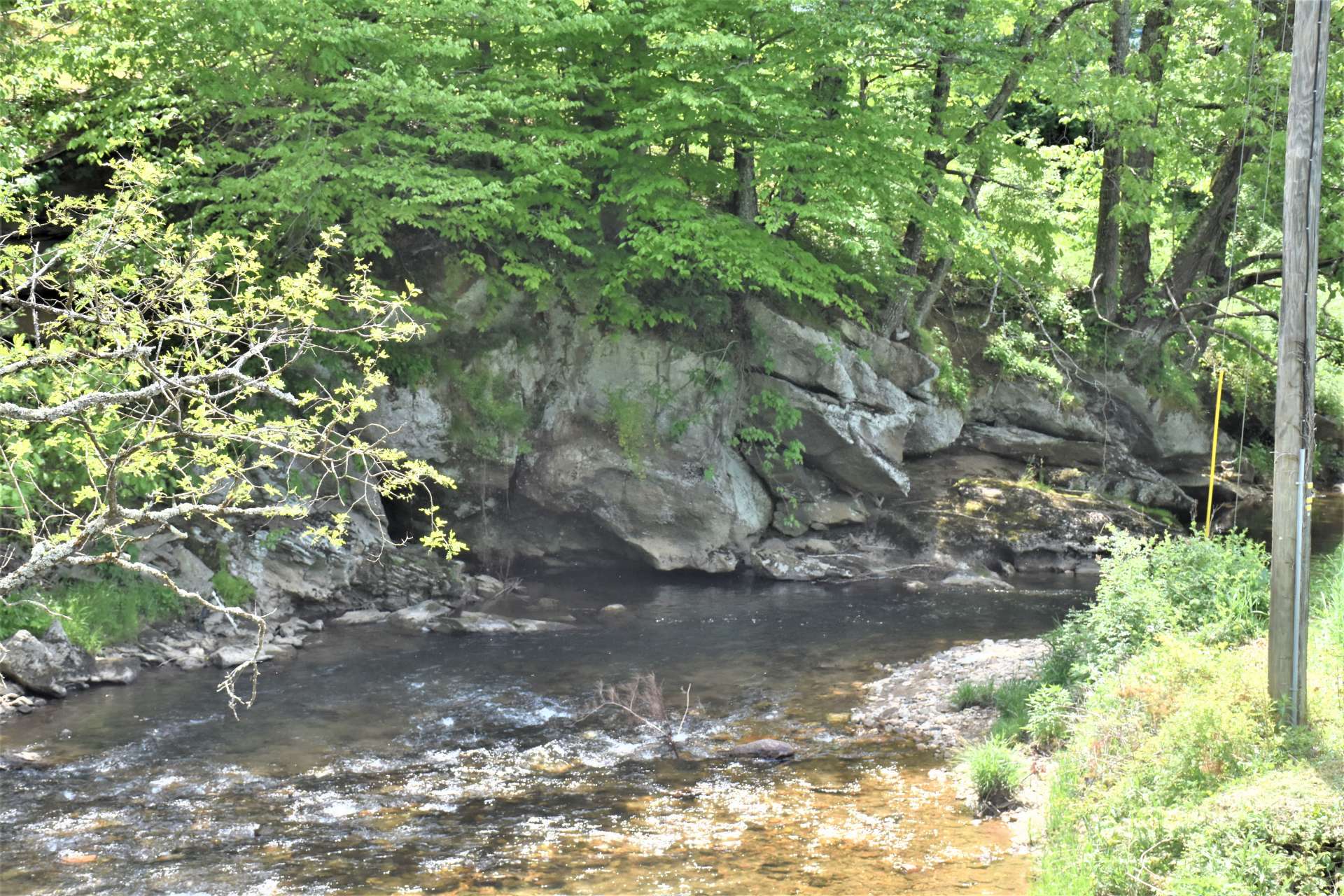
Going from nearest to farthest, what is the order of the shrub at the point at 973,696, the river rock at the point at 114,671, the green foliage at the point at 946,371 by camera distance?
1. the shrub at the point at 973,696
2. the river rock at the point at 114,671
3. the green foliage at the point at 946,371

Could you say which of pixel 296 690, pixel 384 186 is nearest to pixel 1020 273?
pixel 384 186

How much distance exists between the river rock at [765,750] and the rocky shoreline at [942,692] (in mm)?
1185

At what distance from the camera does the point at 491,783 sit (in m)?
10.0

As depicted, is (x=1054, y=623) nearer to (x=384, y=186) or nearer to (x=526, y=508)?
(x=526, y=508)

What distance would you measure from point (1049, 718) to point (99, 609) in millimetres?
10774

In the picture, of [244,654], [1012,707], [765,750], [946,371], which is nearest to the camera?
[765,750]

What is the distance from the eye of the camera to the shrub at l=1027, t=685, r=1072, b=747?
32.3ft

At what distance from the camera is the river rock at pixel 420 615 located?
15.6 meters

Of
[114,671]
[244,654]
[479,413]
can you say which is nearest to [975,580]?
[479,413]

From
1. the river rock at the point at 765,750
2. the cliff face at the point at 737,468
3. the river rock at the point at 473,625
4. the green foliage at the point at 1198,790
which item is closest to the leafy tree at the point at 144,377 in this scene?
the river rock at the point at 473,625

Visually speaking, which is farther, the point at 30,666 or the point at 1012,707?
the point at 30,666

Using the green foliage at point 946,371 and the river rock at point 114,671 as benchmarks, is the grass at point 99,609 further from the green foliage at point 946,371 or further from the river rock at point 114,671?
the green foliage at point 946,371

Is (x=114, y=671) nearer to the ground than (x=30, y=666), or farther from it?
nearer to the ground

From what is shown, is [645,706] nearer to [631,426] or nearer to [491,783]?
[491,783]
